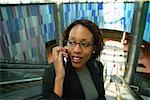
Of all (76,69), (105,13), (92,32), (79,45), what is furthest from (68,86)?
(105,13)

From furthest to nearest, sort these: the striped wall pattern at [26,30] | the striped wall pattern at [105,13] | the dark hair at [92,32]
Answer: the striped wall pattern at [105,13] < the striped wall pattern at [26,30] < the dark hair at [92,32]

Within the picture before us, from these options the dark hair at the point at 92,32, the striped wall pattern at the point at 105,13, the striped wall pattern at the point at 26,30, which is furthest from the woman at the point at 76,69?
the striped wall pattern at the point at 105,13

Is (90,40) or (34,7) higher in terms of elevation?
(34,7)

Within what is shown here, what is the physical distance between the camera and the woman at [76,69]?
4.67ft

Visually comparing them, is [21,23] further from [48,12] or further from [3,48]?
[48,12]

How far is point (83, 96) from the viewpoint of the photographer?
4.82ft

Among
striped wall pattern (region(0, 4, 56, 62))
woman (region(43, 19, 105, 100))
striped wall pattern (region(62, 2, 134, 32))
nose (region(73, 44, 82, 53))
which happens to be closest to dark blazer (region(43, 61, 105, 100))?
woman (region(43, 19, 105, 100))

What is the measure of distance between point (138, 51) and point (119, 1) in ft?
6.27

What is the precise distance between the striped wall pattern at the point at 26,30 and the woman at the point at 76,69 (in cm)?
406

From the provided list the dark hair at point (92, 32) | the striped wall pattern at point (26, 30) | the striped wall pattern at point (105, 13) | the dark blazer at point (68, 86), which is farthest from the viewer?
the striped wall pattern at point (105, 13)

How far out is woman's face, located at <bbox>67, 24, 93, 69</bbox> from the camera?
1484 mm

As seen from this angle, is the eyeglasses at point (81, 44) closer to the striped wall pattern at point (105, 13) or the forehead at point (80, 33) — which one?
the forehead at point (80, 33)

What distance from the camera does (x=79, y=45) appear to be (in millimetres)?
1487

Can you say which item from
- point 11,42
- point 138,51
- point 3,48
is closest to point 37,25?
point 11,42
